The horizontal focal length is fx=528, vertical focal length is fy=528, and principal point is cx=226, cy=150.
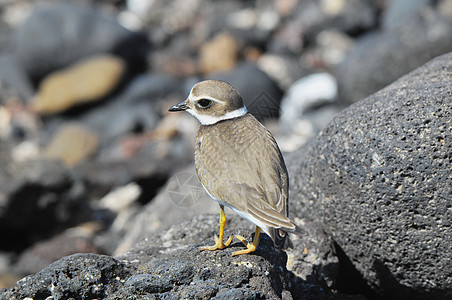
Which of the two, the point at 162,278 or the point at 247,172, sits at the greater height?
the point at 247,172

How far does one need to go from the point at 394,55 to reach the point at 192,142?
271 inches

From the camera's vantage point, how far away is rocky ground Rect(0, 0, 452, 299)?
524 centimetres

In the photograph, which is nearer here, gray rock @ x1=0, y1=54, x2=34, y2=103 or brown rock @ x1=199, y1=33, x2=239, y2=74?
brown rock @ x1=199, y1=33, x2=239, y2=74

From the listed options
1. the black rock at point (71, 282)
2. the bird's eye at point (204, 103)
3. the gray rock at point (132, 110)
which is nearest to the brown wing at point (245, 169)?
the bird's eye at point (204, 103)

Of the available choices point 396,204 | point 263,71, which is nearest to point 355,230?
point 396,204

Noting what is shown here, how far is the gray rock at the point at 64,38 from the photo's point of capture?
20.9 metres

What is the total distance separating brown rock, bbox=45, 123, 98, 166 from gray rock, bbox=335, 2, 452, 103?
893cm

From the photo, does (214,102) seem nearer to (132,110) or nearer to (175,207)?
(175,207)

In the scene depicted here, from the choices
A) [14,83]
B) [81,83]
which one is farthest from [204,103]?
[14,83]

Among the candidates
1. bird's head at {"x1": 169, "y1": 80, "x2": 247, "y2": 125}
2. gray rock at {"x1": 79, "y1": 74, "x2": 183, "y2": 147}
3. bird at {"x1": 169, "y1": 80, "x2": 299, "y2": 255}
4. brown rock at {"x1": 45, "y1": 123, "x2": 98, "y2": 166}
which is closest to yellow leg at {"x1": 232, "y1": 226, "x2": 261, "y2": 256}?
bird at {"x1": 169, "y1": 80, "x2": 299, "y2": 255}

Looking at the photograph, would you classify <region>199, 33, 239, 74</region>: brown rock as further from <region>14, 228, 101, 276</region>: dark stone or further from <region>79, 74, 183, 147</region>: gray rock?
<region>14, 228, 101, 276</region>: dark stone

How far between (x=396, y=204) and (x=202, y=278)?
2.17 metres

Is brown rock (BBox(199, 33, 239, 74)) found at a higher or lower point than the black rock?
lower

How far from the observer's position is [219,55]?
21391 mm
